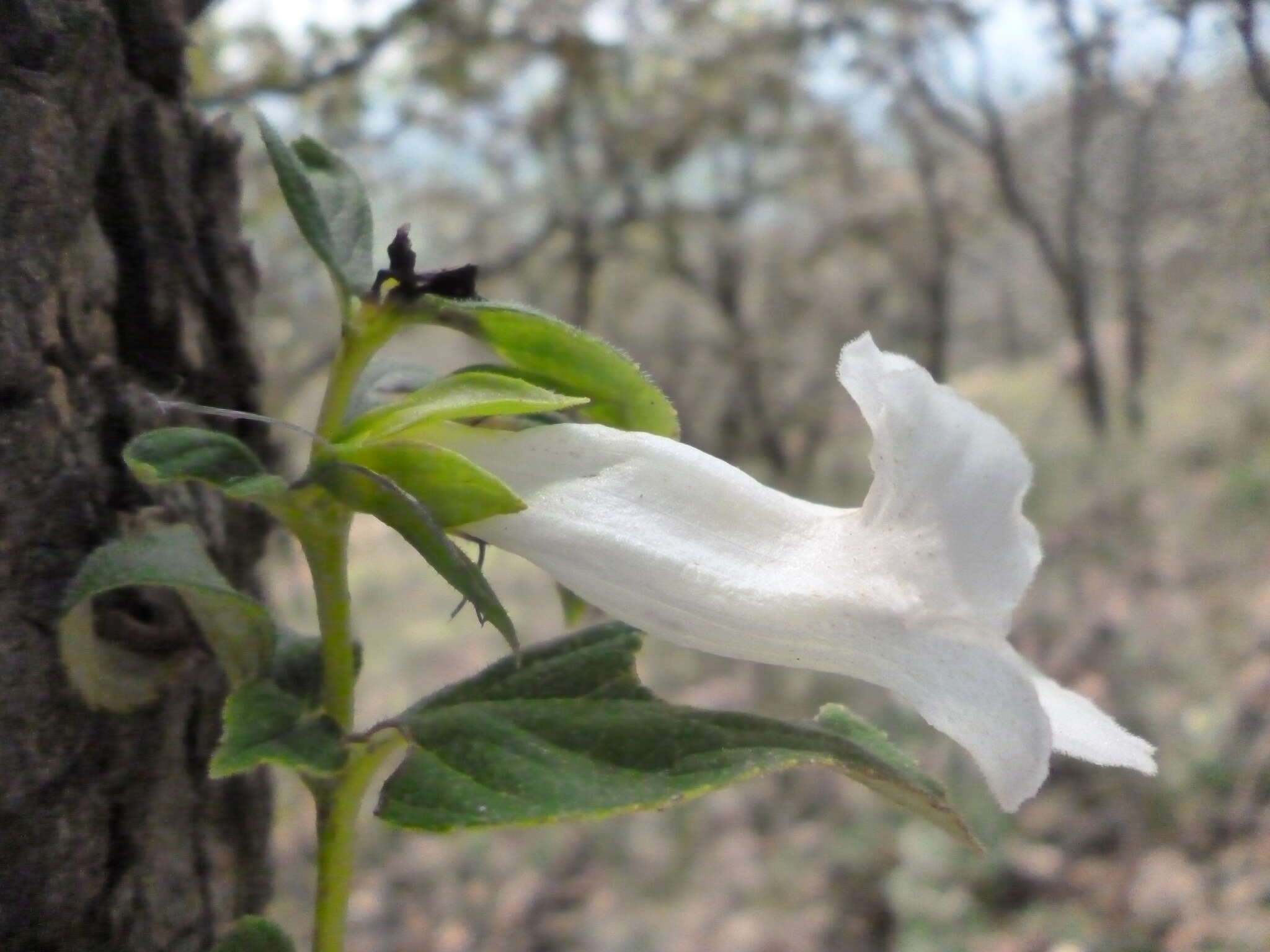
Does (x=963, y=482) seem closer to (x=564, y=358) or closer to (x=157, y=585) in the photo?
(x=564, y=358)

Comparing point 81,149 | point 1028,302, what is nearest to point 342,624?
point 81,149

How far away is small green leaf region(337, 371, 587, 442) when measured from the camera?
0.45 metres

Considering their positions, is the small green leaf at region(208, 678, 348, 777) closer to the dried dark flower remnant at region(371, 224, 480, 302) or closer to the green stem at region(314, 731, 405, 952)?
the green stem at region(314, 731, 405, 952)

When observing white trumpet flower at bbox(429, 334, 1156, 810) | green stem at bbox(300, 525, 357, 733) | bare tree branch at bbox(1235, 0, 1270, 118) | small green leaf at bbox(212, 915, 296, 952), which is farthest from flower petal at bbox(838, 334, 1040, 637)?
bare tree branch at bbox(1235, 0, 1270, 118)

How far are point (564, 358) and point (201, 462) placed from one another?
166 millimetres

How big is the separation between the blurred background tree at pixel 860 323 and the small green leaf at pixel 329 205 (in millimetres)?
143

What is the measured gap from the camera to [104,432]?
54cm

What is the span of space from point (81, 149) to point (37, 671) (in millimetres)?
257

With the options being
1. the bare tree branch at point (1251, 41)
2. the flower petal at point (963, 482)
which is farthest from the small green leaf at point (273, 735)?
the bare tree branch at point (1251, 41)

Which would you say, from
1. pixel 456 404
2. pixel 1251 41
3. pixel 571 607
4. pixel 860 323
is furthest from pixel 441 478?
pixel 860 323

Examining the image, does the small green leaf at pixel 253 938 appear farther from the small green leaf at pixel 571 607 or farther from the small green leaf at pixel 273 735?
the small green leaf at pixel 571 607

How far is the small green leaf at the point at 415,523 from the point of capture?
0.41 m

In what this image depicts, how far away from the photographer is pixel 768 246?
6449 mm

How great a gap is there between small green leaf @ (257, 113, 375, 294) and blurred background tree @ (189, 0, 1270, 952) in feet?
0.47
